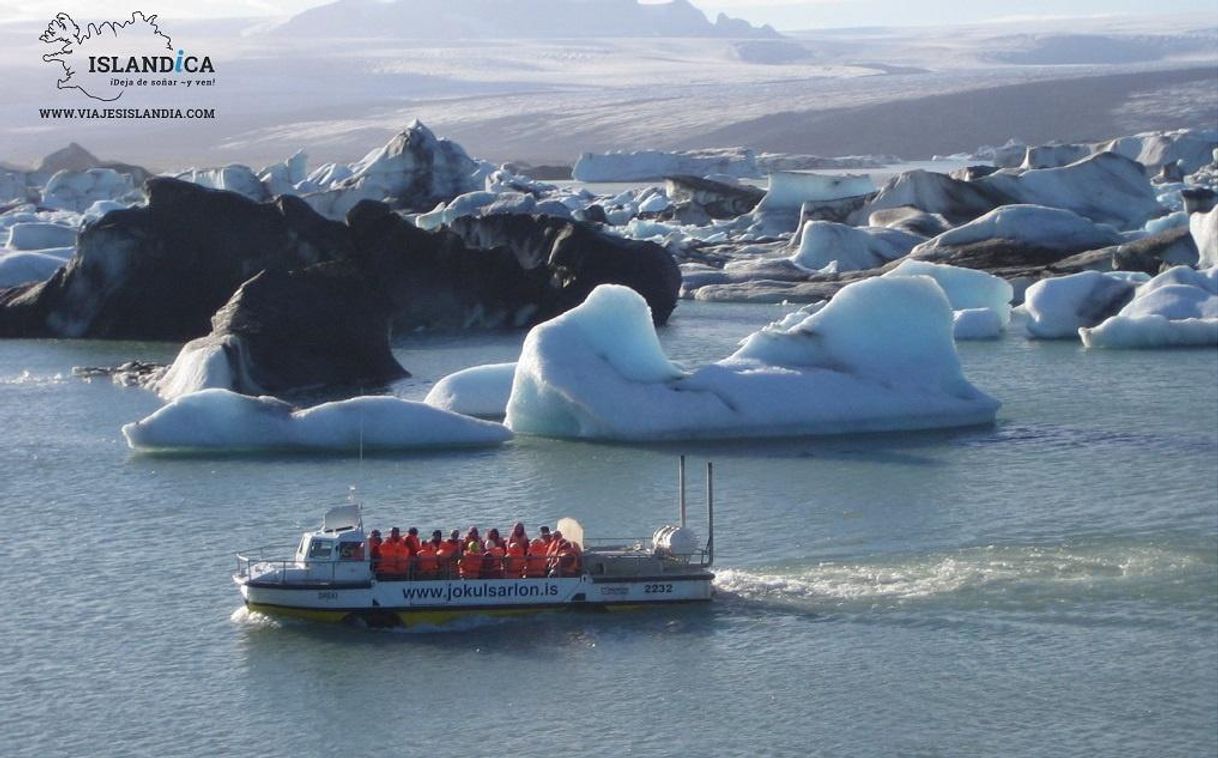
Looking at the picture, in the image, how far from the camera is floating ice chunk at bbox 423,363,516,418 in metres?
20.6

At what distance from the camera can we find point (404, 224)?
30.4 m

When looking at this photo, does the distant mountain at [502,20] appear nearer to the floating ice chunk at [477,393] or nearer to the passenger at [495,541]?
the floating ice chunk at [477,393]

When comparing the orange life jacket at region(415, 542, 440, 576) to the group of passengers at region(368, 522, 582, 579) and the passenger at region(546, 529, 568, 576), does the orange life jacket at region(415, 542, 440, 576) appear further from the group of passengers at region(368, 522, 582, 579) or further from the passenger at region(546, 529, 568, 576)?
the passenger at region(546, 529, 568, 576)

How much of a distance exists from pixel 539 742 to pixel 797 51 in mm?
105651

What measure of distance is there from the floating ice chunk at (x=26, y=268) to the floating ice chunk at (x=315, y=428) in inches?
620

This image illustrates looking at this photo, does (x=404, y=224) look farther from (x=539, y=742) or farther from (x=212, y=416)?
(x=539, y=742)

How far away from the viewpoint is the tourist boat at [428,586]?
1317 cm

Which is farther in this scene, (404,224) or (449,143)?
(449,143)

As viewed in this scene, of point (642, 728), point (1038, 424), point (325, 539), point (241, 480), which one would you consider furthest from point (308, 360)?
point (642, 728)

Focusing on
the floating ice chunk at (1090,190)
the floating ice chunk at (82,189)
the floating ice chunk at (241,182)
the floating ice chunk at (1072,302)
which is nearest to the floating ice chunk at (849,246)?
the floating ice chunk at (1090,190)

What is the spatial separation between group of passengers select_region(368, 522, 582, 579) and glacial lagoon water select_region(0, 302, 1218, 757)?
362 mm

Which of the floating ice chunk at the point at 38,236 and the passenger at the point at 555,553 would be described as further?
the floating ice chunk at the point at 38,236

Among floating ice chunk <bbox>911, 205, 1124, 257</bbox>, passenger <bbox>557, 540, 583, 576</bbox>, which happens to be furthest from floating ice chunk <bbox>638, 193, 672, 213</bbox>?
passenger <bbox>557, 540, 583, 576</bbox>

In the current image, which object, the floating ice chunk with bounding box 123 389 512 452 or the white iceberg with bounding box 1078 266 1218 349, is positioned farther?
the white iceberg with bounding box 1078 266 1218 349
